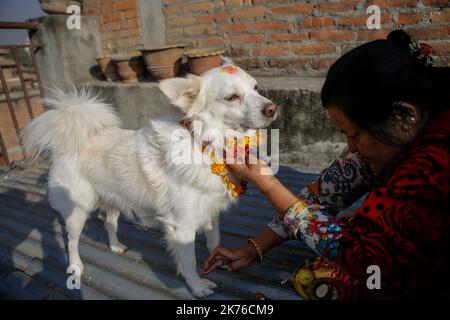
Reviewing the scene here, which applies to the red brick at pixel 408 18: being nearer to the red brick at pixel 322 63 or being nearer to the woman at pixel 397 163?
the red brick at pixel 322 63

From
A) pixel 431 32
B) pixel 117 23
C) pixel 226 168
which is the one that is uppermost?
pixel 117 23

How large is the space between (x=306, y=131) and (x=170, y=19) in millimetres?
2927

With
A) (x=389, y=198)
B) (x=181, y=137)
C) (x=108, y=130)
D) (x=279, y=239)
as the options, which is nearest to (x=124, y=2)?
(x=108, y=130)

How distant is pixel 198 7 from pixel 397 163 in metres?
4.23

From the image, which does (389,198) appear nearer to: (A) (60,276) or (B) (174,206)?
(B) (174,206)

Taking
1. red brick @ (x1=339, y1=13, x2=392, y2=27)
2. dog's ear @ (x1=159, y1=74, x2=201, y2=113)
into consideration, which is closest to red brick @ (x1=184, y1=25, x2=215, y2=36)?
red brick @ (x1=339, y1=13, x2=392, y2=27)

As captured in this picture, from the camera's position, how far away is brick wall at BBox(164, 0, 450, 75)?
3.35m

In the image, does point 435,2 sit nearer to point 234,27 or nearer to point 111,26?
point 234,27

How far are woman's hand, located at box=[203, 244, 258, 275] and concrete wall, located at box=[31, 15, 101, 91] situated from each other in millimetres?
4602

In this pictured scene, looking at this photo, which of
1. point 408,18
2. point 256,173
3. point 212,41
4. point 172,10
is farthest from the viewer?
point 172,10

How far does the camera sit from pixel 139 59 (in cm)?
501

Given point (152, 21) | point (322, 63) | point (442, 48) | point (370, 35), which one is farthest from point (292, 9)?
point (152, 21)

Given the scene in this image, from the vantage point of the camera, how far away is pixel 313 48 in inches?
156

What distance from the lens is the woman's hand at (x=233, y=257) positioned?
1983 mm
